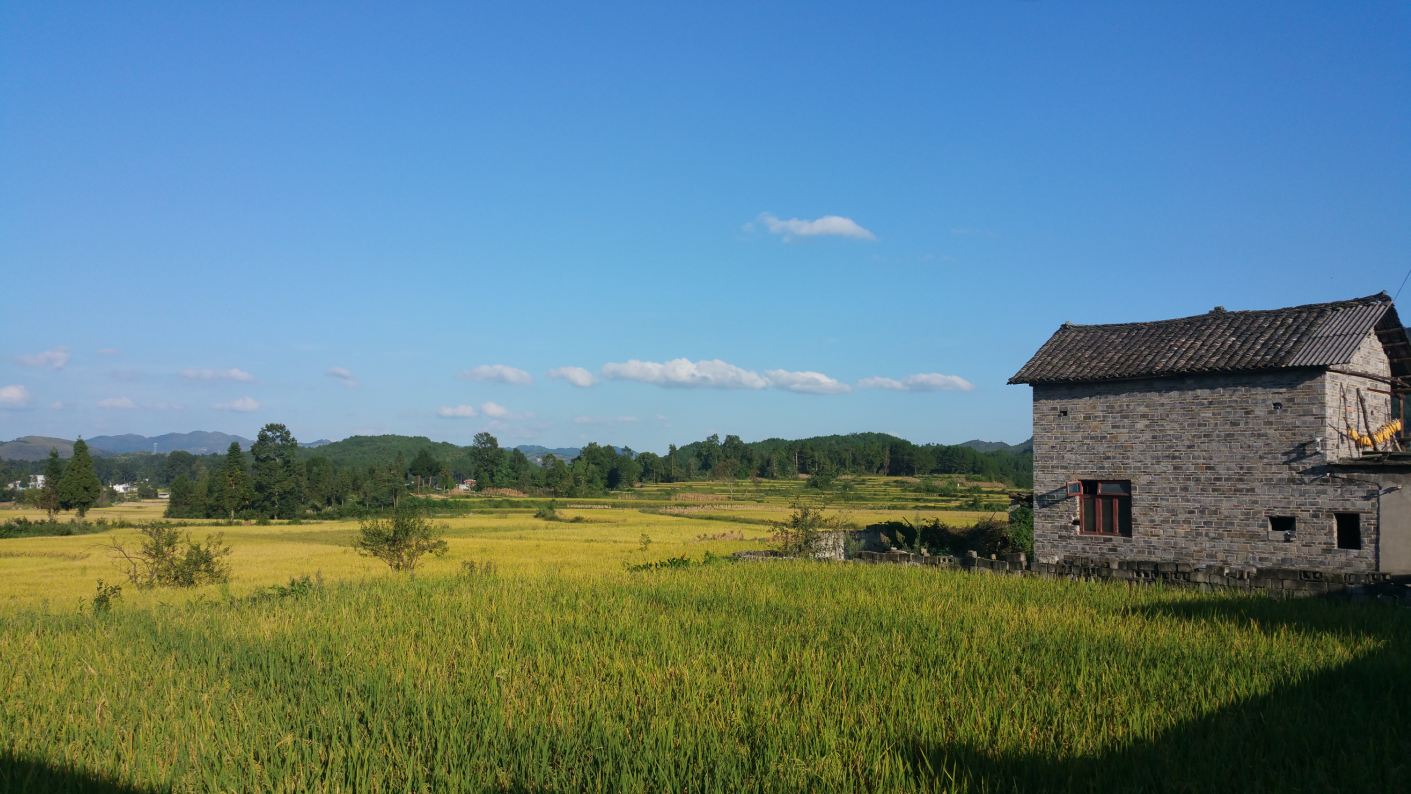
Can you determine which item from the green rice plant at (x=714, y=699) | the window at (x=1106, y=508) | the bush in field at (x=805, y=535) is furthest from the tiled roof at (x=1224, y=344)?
the green rice plant at (x=714, y=699)

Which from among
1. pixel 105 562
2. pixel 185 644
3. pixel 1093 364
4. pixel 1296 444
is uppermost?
pixel 1093 364

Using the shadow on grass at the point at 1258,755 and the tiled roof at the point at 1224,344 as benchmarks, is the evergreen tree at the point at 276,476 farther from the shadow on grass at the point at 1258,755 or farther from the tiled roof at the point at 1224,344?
the shadow on grass at the point at 1258,755

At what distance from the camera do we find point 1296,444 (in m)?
15.8

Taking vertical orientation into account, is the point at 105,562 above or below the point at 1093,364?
below

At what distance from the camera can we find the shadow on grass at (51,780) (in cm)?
419

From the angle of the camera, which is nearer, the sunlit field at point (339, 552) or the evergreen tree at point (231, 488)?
the sunlit field at point (339, 552)

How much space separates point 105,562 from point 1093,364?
106ft

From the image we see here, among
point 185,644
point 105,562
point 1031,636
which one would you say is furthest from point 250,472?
point 1031,636

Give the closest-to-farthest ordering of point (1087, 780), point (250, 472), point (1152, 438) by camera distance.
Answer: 1. point (1087, 780)
2. point (1152, 438)
3. point (250, 472)

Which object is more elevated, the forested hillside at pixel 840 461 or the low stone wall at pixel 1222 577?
the forested hillside at pixel 840 461

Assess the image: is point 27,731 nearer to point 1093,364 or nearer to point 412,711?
point 412,711

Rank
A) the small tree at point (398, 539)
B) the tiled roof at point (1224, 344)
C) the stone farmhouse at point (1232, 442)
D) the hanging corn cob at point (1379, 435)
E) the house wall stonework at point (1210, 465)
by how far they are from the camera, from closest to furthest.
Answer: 1. the stone farmhouse at point (1232, 442)
2. the house wall stonework at point (1210, 465)
3. the tiled roof at point (1224, 344)
4. the hanging corn cob at point (1379, 435)
5. the small tree at point (398, 539)

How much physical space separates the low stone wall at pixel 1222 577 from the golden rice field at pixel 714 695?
5.00ft

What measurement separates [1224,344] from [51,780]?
66.3 feet
